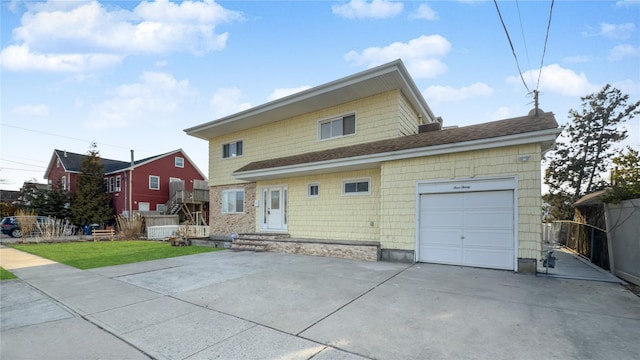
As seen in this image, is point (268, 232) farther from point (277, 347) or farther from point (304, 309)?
point (277, 347)

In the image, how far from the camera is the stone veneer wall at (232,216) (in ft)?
45.8

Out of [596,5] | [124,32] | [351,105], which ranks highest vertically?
[124,32]

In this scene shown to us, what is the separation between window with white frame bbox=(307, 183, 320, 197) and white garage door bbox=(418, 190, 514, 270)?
4569mm

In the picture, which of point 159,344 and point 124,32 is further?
point 124,32

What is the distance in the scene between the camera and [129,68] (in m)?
12.7

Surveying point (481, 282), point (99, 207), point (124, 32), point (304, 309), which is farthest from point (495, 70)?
point (99, 207)

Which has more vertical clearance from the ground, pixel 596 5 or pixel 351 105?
pixel 596 5

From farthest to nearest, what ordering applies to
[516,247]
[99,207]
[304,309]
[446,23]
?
[99,207] < [446,23] < [516,247] < [304,309]

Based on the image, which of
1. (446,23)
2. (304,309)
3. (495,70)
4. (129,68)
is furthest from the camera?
(129,68)

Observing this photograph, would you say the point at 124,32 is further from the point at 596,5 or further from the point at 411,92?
the point at 596,5

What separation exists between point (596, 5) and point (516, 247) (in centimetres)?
667

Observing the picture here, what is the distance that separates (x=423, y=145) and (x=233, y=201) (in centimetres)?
1037

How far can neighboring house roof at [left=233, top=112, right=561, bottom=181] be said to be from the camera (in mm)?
6895

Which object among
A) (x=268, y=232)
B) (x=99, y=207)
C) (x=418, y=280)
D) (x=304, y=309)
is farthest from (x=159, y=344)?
(x=99, y=207)
